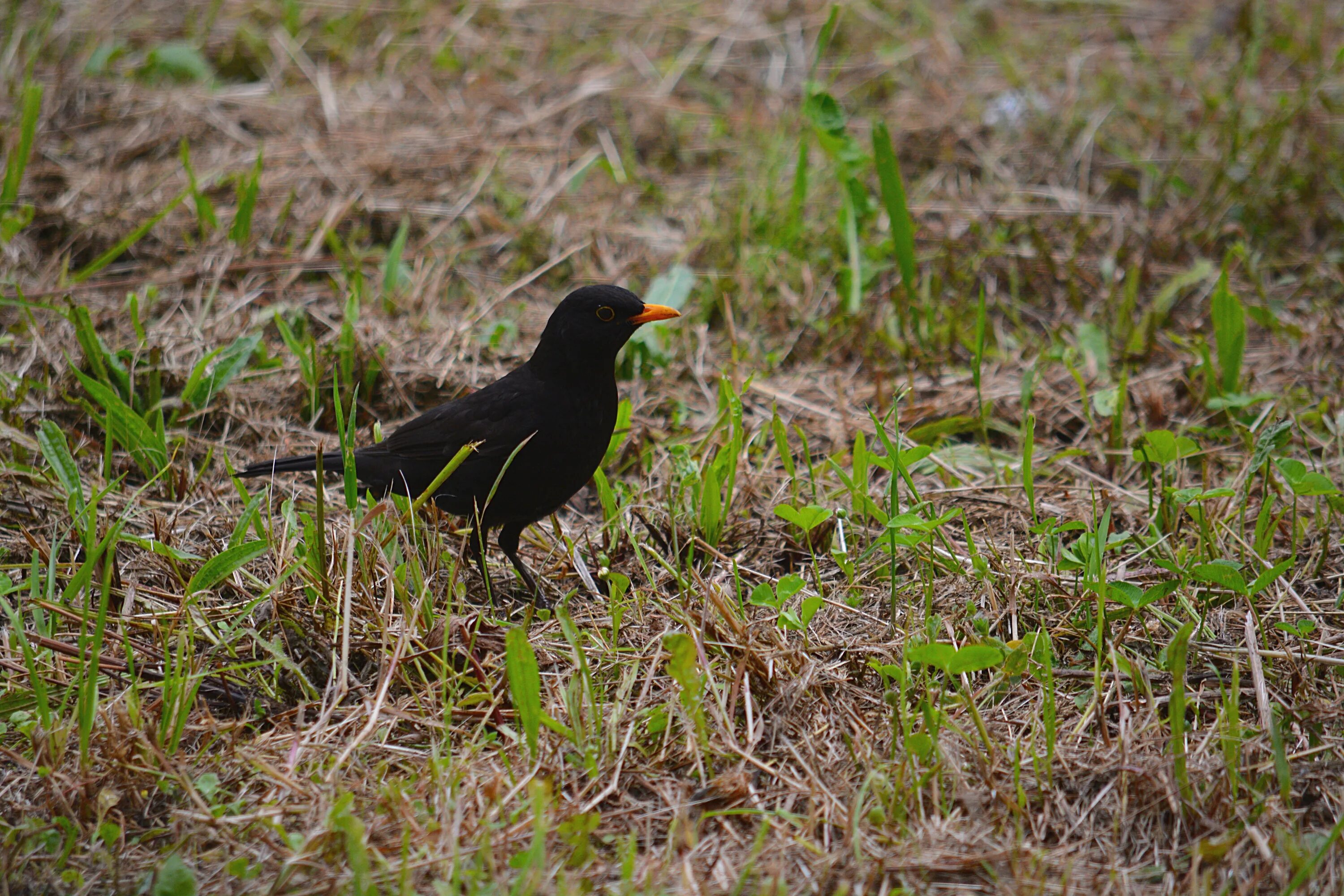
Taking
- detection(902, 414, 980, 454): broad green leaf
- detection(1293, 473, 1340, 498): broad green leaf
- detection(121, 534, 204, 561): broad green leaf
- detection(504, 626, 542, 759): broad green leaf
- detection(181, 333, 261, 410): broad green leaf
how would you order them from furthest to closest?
detection(902, 414, 980, 454): broad green leaf → detection(181, 333, 261, 410): broad green leaf → detection(1293, 473, 1340, 498): broad green leaf → detection(121, 534, 204, 561): broad green leaf → detection(504, 626, 542, 759): broad green leaf

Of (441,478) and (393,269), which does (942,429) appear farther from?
(393,269)

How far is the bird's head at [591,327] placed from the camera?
344 cm

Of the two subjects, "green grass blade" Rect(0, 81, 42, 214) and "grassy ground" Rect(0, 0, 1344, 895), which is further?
"green grass blade" Rect(0, 81, 42, 214)

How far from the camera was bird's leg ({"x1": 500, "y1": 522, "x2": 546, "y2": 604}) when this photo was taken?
345cm

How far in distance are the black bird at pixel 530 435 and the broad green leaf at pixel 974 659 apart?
4.52ft

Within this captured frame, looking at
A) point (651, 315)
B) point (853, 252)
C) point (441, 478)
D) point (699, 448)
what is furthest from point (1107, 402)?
point (441, 478)

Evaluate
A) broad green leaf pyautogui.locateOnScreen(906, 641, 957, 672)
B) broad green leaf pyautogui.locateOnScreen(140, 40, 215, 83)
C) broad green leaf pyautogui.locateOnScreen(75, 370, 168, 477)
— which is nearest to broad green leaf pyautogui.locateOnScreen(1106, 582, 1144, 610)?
broad green leaf pyautogui.locateOnScreen(906, 641, 957, 672)

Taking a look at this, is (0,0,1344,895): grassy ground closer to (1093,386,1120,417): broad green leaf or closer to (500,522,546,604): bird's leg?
(1093,386,1120,417): broad green leaf

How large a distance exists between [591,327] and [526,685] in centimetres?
142

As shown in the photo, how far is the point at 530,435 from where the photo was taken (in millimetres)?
3324

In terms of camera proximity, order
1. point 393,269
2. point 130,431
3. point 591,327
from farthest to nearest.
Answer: point 393,269 < point 130,431 < point 591,327

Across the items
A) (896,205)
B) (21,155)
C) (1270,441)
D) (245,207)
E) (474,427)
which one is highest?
(21,155)

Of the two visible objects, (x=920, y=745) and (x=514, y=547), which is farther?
(x=514, y=547)

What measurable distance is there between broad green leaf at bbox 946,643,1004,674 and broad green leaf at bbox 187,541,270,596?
180cm
